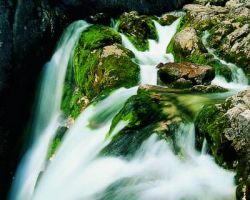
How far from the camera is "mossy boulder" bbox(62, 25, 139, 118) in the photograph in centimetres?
1273

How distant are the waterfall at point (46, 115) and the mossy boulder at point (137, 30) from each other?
1.58 metres

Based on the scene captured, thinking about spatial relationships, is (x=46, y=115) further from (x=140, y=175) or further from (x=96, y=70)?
(x=140, y=175)

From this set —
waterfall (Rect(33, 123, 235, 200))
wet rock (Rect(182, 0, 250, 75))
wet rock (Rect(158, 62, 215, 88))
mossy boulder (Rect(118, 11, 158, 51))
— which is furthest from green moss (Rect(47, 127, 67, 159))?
wet rock (Rect(182, 0, 250, 75))

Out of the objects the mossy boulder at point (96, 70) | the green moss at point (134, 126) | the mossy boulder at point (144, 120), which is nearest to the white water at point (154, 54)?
the mossy boulder at point (96, 70)

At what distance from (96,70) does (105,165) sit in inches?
193

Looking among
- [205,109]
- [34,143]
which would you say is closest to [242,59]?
[205,109]

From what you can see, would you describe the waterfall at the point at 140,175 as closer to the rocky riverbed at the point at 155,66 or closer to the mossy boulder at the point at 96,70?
the rocky riverbed at the point at 155,66

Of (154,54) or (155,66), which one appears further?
(154,54)

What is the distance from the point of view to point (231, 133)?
7.75 m

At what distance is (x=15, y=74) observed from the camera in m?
13.9

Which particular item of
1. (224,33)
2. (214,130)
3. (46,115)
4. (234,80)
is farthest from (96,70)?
(214,130)

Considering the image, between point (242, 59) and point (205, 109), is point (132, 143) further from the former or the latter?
point (242, 59)

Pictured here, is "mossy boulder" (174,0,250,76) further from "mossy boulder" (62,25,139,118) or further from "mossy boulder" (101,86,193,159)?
"mossy boulder" (101,86,193,159)

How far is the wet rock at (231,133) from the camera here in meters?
7.24
